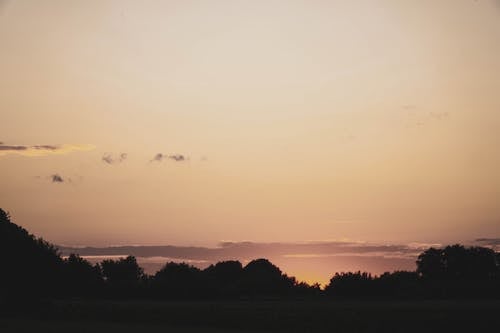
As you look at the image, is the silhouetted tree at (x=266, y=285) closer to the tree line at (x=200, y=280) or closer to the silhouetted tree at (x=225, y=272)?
the tree line at (x=200, y=280)

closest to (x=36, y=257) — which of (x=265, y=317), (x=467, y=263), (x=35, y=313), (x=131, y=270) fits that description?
(x=35, y=313)

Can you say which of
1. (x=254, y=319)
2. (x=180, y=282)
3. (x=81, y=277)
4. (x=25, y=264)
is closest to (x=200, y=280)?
(x=180, y=282)

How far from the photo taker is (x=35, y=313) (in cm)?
7812

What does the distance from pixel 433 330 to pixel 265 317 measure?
55.2 feet

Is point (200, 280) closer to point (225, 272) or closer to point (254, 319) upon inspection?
point (225, 272)

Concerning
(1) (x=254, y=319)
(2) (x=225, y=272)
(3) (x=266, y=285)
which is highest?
(2) (x=225, y=272)

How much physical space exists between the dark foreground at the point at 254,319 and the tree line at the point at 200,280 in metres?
10.3

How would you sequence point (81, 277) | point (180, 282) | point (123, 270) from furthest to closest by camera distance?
point (123, 270), point (180, 282), point (81, 277)

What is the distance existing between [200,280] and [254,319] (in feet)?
196

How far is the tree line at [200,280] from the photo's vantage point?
8931 centimetres

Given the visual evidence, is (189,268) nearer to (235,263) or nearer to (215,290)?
(215,290)

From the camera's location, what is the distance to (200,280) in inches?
4813

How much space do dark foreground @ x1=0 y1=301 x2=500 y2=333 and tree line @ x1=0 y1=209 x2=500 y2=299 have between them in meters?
10.3

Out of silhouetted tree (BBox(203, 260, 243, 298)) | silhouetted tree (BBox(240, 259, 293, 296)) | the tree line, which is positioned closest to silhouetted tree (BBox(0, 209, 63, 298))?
the tree line
